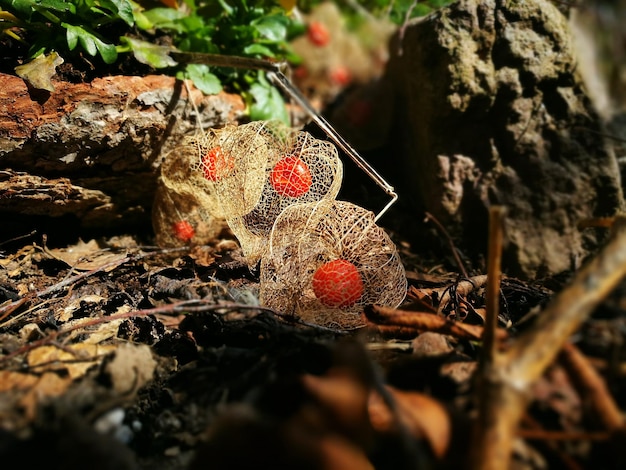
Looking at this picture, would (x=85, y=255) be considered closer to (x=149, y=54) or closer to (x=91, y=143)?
(x=91, y=143)

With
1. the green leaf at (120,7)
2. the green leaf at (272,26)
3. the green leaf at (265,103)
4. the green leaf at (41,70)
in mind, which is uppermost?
the green leaf at (272,26)

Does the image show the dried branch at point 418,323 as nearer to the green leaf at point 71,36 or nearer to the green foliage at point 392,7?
the green leaf at point 71,36

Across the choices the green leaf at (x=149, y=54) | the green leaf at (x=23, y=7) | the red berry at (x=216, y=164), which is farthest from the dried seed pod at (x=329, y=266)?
the green leaf at (x=23, y=7)

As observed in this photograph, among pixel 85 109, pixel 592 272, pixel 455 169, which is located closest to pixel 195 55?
pixel 85 109

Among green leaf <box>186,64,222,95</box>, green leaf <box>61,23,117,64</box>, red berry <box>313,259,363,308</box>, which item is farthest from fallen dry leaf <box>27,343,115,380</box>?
green leaf <box>186,64,222,95</box>

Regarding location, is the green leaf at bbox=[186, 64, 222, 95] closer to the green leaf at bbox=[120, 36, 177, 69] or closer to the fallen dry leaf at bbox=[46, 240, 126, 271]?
the green leaf at bbox=[120, 36, 177, 69]
